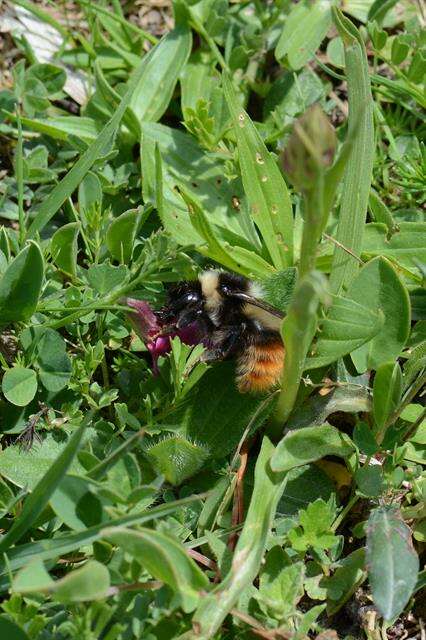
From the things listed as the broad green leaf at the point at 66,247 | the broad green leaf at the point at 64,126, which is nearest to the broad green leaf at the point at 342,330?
the broad green leaf at the point at 66,247

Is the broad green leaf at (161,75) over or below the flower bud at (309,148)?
below

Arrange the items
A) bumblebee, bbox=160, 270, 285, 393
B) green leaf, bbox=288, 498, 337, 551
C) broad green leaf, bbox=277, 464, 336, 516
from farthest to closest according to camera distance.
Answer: broad green leaf, bbox=277, 464, 336, 516 < bumblebee, bbox=160, 270, 285, 393 < green leaf, bbox=288, 498, 337, 551

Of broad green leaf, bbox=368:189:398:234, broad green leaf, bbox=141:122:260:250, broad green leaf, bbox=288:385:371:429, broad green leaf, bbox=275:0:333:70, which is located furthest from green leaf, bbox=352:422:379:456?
broad green leaf, bbox=275:0:333:70

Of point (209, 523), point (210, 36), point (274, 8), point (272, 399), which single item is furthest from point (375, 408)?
point (274, 8)

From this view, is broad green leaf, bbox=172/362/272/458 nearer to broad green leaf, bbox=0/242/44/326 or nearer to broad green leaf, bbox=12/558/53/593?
broad green leaf, bbox=0/242/44/326

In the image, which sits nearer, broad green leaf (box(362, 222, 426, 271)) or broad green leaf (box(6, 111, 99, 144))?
broad green leaf (box(362, 222, 426, 271))

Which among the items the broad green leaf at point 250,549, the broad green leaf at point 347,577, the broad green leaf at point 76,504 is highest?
the broad green leaf at point 76,504

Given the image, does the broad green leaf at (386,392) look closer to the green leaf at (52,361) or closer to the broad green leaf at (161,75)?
the green leaf at (52,361)

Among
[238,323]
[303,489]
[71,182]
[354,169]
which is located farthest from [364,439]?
[71,182]
